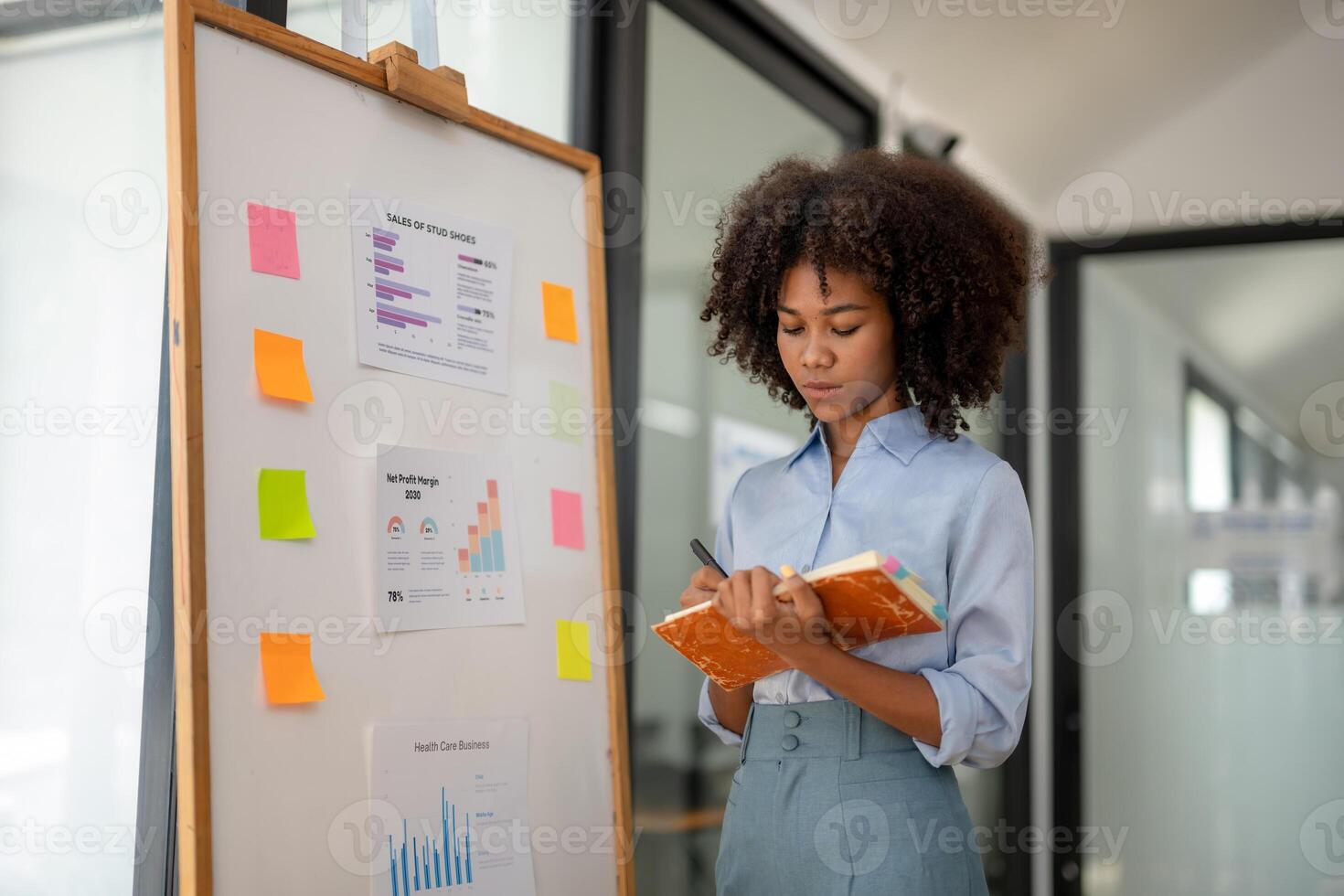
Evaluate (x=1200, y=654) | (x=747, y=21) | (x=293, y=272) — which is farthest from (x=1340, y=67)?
(x=293, y=272)

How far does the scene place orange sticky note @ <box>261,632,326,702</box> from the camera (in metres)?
1.29

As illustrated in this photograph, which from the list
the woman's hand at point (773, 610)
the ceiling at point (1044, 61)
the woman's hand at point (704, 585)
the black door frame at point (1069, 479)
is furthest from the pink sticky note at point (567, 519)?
the black door frame at point (1069, 479)

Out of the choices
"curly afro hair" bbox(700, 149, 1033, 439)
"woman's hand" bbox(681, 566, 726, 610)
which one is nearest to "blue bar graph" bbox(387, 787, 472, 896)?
"woman's hand" bbox(681, 566, 726, 610)

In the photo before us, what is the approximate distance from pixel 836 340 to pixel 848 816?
491 millimetres

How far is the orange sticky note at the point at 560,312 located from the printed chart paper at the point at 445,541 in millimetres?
236

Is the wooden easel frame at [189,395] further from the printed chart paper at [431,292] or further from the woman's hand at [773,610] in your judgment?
the woman's hand at [773,610]

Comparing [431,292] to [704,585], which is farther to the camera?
[431,292]

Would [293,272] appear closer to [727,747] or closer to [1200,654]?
[727,747]

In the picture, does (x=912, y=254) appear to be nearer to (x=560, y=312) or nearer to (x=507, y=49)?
(x=560, y=312)

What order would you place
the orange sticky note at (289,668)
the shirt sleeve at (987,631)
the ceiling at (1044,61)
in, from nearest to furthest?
the shirt sleeve at (987,631) < the orange sticky note at (289,668) < the ceiling at (1044,61)

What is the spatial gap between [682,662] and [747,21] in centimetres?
146

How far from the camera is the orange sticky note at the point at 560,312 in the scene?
1.76 meters

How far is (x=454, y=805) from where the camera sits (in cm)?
148

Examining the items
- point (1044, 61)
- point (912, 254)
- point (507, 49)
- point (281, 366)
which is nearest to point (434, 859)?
point (281, 366)
